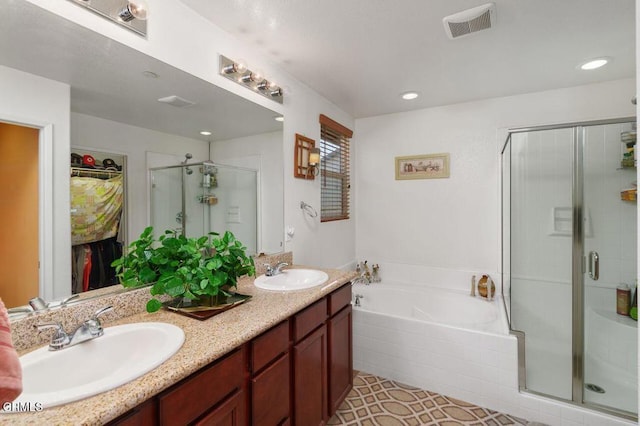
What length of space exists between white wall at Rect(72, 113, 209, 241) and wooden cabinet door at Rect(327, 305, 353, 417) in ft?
3.81

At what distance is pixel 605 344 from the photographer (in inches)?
78.8

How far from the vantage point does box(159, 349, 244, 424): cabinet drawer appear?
83cm

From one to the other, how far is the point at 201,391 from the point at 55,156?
999 millimetres

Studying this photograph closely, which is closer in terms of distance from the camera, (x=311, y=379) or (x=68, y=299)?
(x=68, y=299)

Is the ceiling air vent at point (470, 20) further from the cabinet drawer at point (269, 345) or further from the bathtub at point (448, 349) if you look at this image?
the bathtub at point (448, 349)

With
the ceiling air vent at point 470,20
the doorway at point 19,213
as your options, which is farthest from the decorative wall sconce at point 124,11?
the ceiling air vent at point 470,20

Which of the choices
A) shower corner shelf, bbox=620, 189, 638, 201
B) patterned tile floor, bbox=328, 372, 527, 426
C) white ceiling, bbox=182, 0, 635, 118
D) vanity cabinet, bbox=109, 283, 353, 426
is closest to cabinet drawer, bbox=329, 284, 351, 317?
vanity cabinet, bbox=109, 283, 353, 426

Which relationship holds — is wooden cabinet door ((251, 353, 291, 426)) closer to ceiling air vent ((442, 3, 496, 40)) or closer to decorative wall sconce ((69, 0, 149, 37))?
decorative wall sconce ((69, 0, 149, 37))

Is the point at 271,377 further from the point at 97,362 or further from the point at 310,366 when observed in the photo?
the point at 97,362

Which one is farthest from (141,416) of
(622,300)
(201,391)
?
(622,300)

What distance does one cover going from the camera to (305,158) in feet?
8.11

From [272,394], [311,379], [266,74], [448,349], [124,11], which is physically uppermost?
[266,74]

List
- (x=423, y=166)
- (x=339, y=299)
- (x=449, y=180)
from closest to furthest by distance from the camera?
1. (x=339, y=299)
2. (x=449, y=180)
3. (x=423, y=166)

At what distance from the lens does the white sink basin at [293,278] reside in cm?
182
